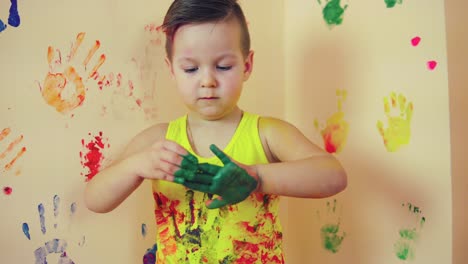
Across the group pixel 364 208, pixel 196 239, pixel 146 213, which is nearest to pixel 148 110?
pixel 146 213

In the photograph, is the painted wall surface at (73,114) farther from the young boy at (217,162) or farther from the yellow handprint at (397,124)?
the yellow handprint at (397,124)

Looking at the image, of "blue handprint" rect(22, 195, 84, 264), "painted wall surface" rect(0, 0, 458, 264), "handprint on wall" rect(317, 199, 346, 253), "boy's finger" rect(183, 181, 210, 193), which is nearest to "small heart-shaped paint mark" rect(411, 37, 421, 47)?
"painted wall surface" rect(0, 0, 458, 264)

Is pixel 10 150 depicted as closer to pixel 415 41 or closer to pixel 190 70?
pixel 190 70

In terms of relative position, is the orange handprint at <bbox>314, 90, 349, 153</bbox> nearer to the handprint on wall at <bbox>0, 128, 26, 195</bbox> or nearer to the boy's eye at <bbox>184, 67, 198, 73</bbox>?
the boy's eye at <bbox>184, 67, 198, 73</bbox>

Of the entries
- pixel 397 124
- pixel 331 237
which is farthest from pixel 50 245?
pixel 397 124

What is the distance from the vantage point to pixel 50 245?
91 cm

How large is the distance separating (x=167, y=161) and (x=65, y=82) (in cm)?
39

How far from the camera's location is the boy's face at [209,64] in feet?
2.39

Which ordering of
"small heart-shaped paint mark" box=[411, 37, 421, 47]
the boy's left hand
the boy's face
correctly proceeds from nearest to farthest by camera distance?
the boy's left hand
the boy's face
"small heart-shaped paint mark" box=[411, 37, 421, 47]

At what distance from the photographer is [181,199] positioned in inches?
30.6

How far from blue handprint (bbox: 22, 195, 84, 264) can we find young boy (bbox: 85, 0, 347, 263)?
177 millimetres

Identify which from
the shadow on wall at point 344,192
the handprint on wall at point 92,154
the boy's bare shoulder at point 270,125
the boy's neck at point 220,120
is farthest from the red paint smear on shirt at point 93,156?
the shadow on wall at point 344,192

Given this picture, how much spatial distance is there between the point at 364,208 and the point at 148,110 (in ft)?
1.67

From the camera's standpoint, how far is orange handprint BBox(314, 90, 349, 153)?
39.8 inches
